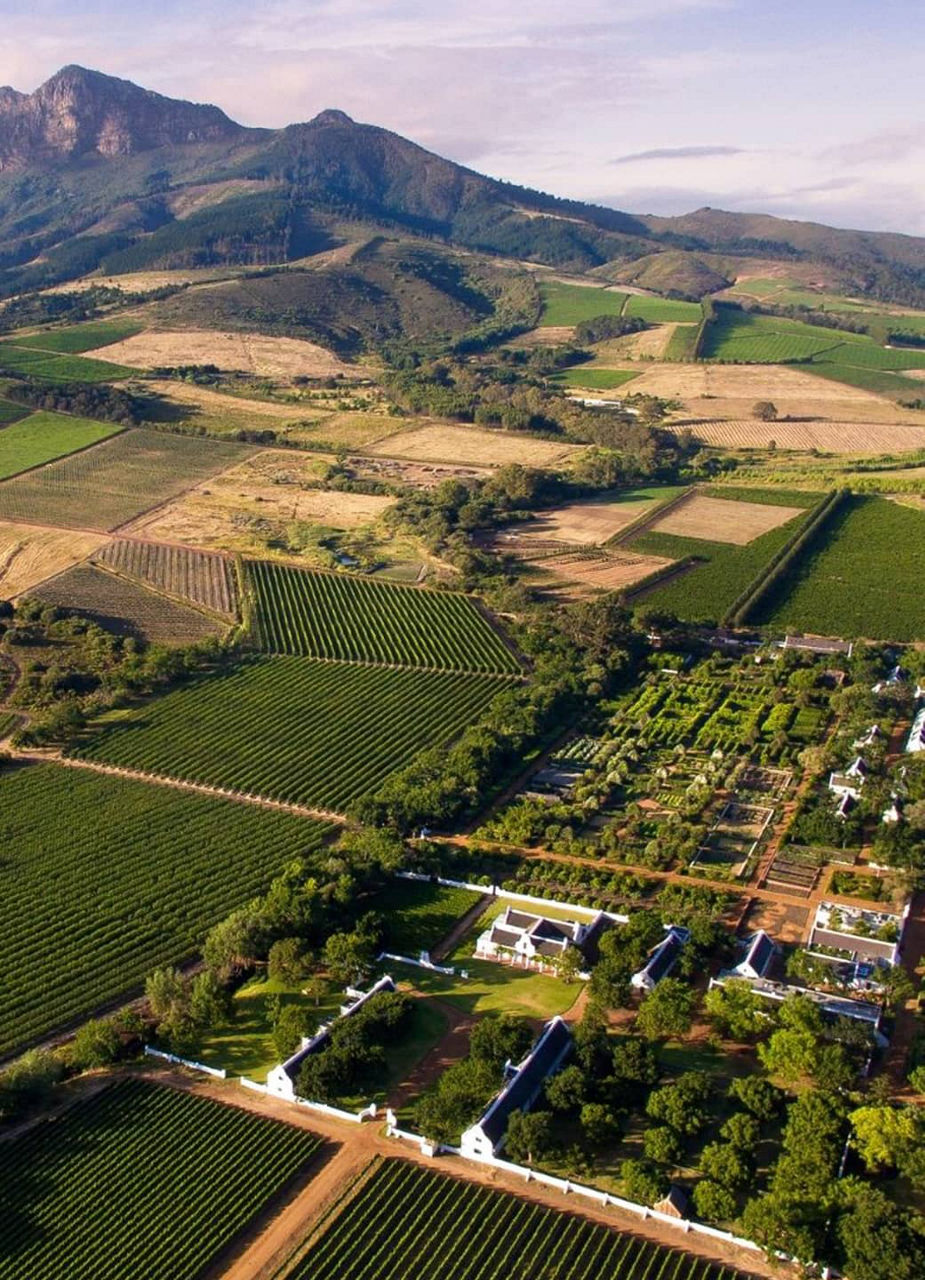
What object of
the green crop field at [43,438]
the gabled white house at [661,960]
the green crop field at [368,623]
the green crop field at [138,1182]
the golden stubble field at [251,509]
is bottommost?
the green crop field at [138,1182]

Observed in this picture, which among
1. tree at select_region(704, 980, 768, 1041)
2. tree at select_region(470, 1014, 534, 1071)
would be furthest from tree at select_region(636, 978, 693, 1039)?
tree at select_region(470, 1014, 534, 1071)

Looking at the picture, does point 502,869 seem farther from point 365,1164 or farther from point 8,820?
point 8,820

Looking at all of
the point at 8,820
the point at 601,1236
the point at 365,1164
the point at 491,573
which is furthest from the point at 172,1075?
the point at 491,573

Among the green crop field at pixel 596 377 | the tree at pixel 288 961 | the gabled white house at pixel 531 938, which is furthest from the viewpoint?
the green crop field at pixel 596 377

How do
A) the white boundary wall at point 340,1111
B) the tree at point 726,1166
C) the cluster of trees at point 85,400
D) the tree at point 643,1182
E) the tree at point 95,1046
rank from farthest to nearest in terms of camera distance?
the cluster of trees at point 85,400, the tree at point 95,1046, the white boundary wall at point 340,1111, the tree at point 726,1166, the tree at point 643,1182

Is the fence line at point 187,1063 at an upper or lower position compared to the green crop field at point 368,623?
lower

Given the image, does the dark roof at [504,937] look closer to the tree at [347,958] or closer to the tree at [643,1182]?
the tree at [347,958]

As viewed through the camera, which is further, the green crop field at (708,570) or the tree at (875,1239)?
the green crop field at (708,570)

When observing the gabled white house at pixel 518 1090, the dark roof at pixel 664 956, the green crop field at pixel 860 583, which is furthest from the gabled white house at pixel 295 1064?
the green crop field at pixel 860 583
